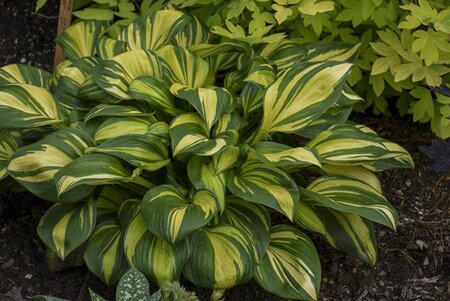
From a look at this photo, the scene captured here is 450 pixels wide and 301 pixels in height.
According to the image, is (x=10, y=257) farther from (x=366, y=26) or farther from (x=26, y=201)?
(x=366, y=26)

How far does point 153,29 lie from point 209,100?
1.81ft

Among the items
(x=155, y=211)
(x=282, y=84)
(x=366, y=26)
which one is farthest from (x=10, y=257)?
(x=366, y=26)

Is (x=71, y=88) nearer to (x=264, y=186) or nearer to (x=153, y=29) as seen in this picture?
(x=153, y=29)

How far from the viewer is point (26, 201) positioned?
2.91m

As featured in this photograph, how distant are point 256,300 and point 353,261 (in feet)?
1.38

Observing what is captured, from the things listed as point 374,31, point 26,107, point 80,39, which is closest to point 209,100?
point 26,107

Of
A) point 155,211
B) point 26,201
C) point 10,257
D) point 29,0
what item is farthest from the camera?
point 29,0

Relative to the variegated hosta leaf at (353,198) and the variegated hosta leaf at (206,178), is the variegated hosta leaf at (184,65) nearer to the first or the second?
the variegated hosta leaf at (206,178)

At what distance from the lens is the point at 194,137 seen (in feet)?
7.72

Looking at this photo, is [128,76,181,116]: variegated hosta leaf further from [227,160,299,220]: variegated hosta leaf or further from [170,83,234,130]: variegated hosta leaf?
[227,160,299,220]: variegated hosta leaf

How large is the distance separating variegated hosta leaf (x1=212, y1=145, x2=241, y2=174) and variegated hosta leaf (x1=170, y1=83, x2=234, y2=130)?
9cm

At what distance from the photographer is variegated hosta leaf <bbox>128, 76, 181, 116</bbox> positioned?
2.54 metres

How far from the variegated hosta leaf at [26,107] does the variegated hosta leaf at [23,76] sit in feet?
0.63

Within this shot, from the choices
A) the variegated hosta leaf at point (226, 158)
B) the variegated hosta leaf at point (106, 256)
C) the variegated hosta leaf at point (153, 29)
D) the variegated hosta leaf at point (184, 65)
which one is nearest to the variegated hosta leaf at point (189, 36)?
the variegated hosta leaf at point (153, 29)
